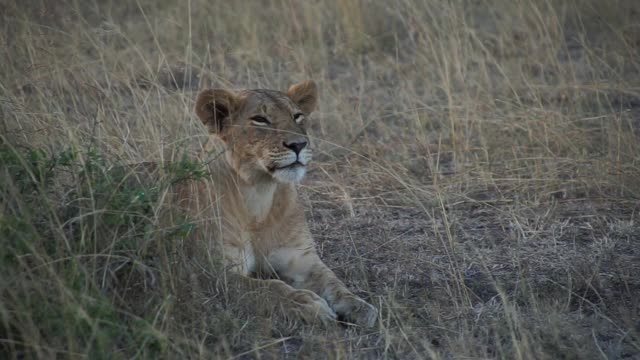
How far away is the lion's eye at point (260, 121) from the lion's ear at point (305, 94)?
371mm

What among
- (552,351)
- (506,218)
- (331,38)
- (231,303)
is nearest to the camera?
(552,351)

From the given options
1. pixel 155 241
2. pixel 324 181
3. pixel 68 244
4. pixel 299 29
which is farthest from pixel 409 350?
pixel 299 29

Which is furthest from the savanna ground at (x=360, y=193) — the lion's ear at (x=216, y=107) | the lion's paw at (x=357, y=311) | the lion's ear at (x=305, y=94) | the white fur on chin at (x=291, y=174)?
the lion's ear at (x=305, y=94)

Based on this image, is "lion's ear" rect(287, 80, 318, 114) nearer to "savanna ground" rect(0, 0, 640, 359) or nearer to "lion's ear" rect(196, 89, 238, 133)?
"lion's ear" rect(196, 89, 238, 133)

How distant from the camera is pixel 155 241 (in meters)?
3.72

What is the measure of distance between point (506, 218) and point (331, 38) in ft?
12.0

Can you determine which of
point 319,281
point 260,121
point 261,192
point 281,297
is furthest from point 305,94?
point 281,297

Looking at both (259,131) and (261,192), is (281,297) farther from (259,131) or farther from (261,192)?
(259,131)

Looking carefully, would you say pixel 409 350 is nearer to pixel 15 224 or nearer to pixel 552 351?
pixel 552 351

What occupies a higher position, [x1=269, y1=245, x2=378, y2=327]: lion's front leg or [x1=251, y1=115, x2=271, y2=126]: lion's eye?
[x1=251, y1=115, x2=271, y2=126]: lion's eye

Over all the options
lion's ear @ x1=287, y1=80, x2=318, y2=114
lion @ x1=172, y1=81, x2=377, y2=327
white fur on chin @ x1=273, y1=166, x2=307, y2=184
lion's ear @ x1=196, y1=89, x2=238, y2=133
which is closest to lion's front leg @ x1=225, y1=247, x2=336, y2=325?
lion @ x1=172, y1=81, x2=377, y2=327

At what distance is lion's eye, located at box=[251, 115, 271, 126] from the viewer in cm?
445

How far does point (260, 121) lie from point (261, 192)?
32 cm

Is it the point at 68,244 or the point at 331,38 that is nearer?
the point at 68,244
